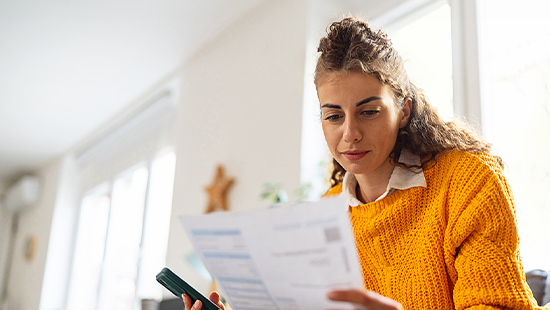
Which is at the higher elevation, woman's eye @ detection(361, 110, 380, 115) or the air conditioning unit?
the air conditioning unit

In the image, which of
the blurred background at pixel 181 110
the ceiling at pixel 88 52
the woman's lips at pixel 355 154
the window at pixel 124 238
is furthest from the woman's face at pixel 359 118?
the window at pixel 124 238

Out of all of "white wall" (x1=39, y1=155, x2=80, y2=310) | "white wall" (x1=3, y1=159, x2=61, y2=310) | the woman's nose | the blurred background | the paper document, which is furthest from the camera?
"white wall" (x1=3, y1=159, x2=61, y2=310)

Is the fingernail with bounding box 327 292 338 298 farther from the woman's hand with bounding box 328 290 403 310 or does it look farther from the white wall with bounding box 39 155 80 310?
the white wall with bounding box 39 155 80 310

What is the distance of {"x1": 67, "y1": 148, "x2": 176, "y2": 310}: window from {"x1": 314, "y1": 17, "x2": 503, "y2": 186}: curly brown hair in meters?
3.49

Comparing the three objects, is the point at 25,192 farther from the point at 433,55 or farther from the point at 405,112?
the point at 405,112

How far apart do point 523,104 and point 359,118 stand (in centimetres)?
114

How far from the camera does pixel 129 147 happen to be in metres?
5.53

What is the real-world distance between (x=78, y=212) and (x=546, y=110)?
6048 millimetres

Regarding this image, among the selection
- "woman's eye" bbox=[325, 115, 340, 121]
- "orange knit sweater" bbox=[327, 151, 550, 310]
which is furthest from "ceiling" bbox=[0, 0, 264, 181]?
"orange knit sweater" bbox=[327, 151, 550, 310]

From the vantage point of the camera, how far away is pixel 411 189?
114 centimetres

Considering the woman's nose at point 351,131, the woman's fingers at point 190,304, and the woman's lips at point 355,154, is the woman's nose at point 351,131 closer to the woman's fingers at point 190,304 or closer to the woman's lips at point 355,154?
the woman's lips at point 355,154

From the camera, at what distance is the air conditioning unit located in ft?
22.4

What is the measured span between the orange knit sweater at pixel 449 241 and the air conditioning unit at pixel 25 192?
6822mm

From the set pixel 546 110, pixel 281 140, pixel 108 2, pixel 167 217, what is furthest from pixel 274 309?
pixel 167 217
